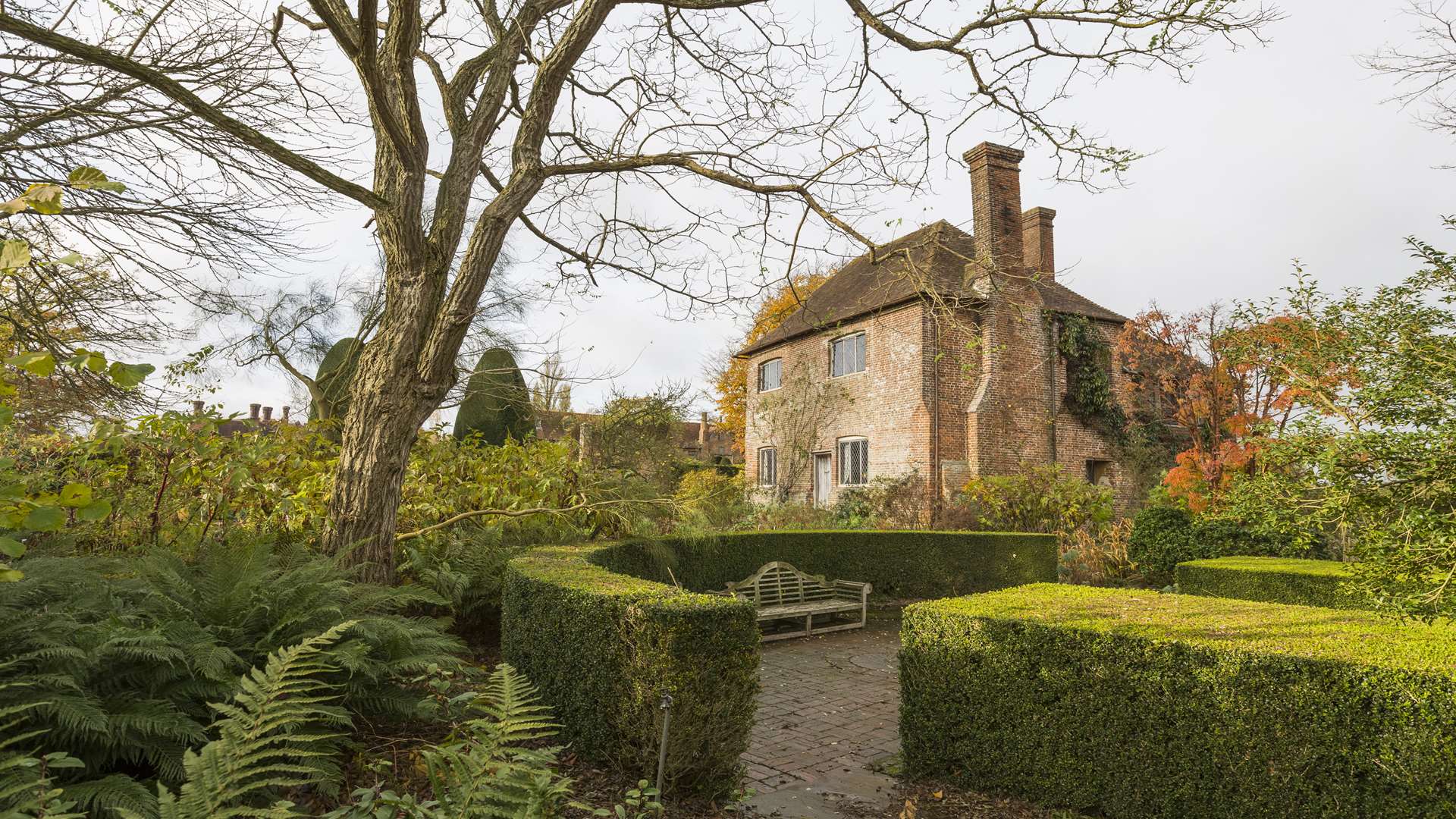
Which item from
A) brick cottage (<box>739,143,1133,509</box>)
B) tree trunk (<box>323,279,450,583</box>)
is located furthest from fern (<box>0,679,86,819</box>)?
brick cottage (<box>739,143,1133,509</box>)

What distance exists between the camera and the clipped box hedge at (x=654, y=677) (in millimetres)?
4258

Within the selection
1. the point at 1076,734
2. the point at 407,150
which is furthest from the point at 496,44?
the point at 1076,734

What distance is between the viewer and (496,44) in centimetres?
700

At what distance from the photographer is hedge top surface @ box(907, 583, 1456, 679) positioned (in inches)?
156

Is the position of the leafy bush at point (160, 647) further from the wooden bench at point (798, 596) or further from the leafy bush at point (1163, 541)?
the leafy bush at point (1163, 541)

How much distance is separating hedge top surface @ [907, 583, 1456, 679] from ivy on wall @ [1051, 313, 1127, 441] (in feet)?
43.5

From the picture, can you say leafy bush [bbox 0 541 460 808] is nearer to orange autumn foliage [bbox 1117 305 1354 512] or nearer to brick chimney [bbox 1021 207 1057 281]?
orange autumn foliage [bbox 1117 305 1354 512]

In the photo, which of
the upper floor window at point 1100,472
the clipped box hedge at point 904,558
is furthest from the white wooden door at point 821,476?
the clipped box hedge at point 904,558

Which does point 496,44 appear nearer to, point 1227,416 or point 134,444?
point 134,444

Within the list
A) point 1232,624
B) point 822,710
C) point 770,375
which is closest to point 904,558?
point 822,710

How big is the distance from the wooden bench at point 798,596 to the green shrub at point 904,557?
1.99ft

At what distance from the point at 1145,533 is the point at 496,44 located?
39.6 feet

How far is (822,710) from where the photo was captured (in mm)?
6770

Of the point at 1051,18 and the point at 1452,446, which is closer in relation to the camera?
the point at 1452,446
